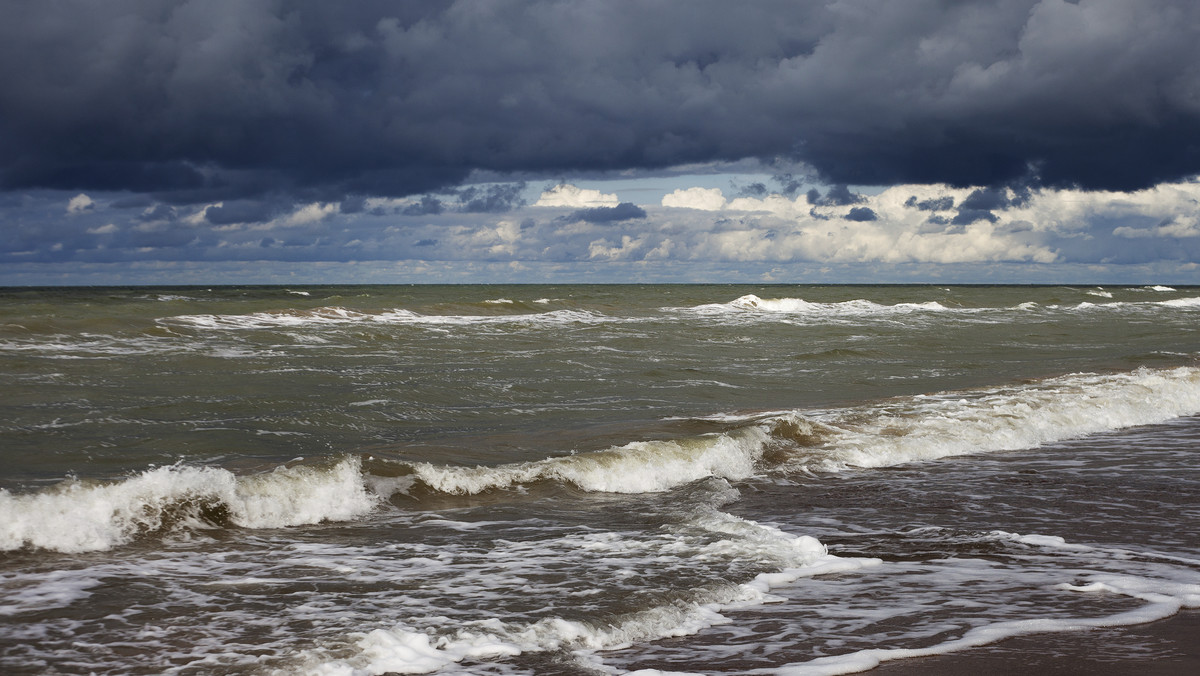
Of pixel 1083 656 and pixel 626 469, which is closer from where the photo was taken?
pixel 1083 656

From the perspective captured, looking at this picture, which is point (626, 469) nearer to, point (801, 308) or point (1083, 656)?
point (1083, 656)

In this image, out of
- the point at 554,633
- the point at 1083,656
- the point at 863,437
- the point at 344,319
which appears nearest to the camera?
the point at 1083,656

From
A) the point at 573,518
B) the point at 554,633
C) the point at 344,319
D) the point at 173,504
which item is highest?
the point at 344,319

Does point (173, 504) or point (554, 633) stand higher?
point (173, 504)

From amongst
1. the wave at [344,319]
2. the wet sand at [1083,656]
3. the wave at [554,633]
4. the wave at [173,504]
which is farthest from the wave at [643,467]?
the wave at [344,319]

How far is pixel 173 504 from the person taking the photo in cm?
648

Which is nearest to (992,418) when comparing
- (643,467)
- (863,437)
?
(863,437)

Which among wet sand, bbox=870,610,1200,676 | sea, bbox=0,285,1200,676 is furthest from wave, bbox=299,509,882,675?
wet sand, bbox=870,610,1200,676

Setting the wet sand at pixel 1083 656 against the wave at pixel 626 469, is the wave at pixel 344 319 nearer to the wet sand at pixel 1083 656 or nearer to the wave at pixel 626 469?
the wave at pixel 626 469

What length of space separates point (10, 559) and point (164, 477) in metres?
1.22

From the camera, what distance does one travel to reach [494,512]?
7.07 metres

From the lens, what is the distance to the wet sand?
3.68 meters

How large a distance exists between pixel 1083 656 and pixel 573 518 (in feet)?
12.6

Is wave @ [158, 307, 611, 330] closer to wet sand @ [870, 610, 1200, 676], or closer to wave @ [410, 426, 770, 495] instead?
wave @ [410, 426, 770, 495]
